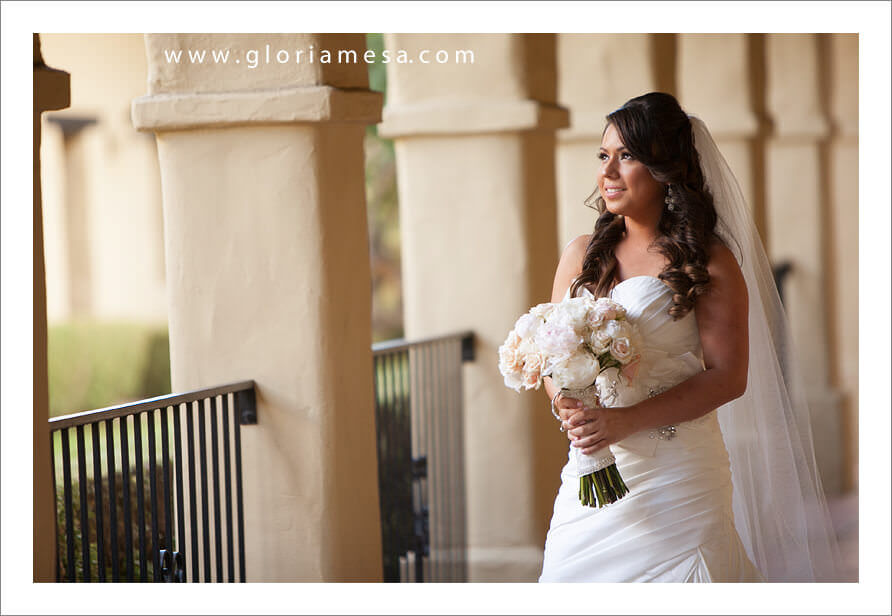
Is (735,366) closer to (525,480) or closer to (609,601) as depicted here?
(609,601)

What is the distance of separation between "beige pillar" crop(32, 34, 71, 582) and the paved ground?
487 cm

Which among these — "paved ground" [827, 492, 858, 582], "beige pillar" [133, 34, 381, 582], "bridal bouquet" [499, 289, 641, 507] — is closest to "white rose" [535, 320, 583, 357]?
"bridal bouquet" [499, 289, 641, 507]

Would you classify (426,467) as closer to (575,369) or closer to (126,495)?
(126,495)

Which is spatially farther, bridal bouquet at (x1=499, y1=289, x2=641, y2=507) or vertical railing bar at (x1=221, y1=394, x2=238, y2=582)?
vertical railing bar at (x1=221, y1=394, x2=238, y2=582)

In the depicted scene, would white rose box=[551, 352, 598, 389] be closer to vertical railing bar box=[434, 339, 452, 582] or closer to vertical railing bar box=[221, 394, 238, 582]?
vertical railing bar box=[221, 394, 238, 582]

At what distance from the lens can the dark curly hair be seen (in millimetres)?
2877

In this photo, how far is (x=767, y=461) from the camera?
3.25m

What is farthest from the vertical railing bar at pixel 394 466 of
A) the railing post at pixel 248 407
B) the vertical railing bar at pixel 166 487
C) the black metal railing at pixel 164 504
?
the vertical railing bar at pixel 166 487

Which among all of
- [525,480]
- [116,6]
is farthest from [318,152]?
[525,480]

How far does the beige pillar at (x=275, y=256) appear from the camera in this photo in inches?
137

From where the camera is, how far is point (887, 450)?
128 inches

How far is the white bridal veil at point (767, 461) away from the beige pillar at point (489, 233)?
1.97 m

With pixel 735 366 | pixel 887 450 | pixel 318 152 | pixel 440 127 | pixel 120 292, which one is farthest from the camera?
pixel 120 292

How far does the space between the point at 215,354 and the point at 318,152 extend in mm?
837
